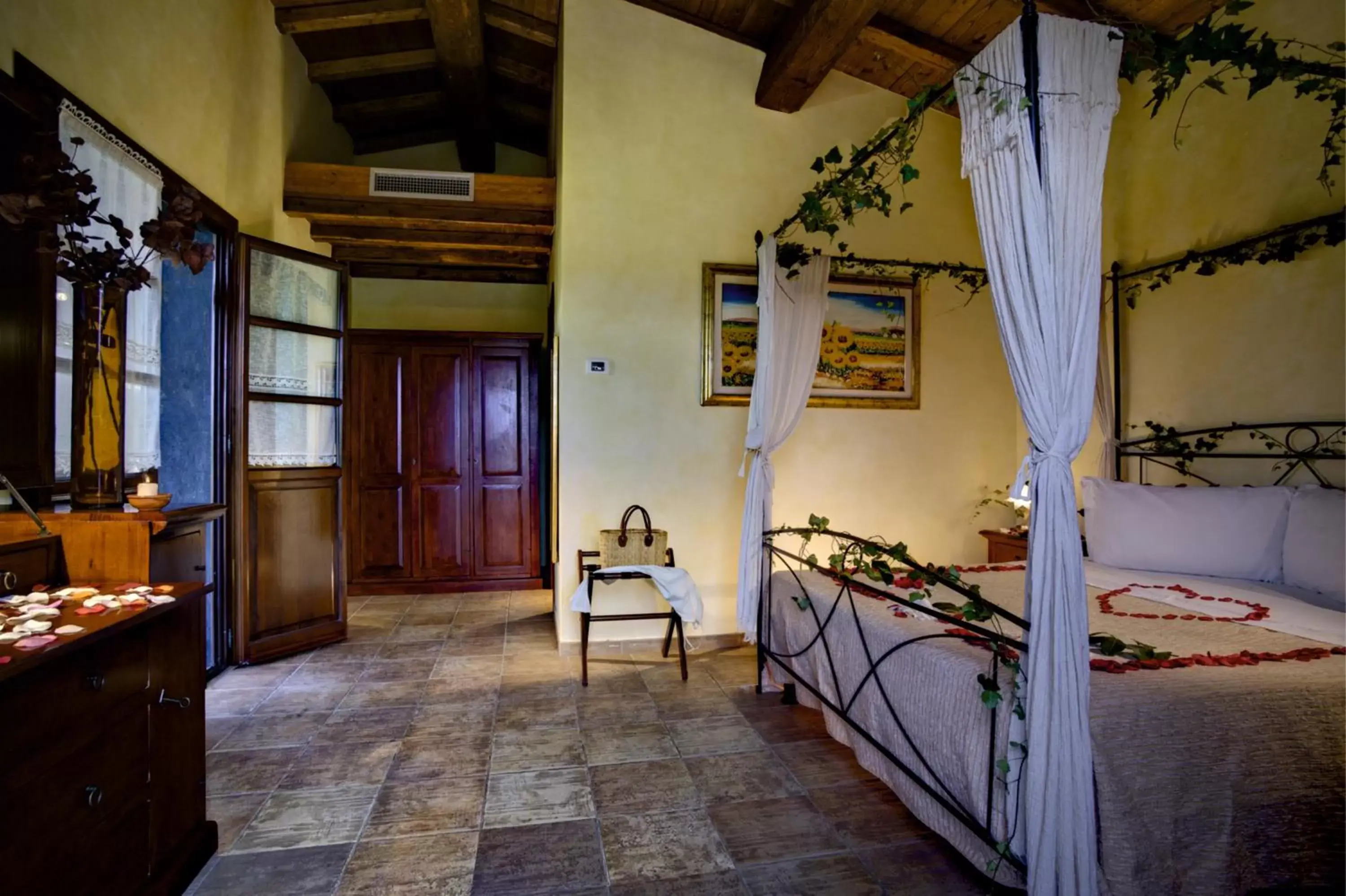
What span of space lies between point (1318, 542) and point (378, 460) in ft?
19.1

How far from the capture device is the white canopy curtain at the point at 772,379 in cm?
324

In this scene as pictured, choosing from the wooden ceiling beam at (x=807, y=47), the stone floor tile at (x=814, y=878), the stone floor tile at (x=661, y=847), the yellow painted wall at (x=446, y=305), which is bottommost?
the stone floor tile at (x=661, y=847)

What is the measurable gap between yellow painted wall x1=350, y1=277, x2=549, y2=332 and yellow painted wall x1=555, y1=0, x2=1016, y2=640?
81.5 inches

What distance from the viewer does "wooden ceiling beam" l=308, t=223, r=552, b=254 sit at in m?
4.72

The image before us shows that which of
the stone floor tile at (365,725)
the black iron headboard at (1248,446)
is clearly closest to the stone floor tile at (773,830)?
the stone floor tile at (365,725)

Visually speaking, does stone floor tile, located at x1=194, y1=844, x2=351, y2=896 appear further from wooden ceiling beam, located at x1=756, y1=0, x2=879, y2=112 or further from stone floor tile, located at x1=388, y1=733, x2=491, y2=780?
wooden ceiling beam, located at x1=756, y1=0, x2=879, y2=112

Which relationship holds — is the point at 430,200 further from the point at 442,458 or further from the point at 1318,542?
the point at 1318,542

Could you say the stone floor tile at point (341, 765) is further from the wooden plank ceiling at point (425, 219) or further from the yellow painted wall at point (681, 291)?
the wooden plank ceiling at point (425, 219)

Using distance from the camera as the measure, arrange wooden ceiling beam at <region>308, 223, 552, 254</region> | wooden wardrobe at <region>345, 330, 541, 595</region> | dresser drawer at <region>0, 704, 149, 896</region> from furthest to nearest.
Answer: wooden wardrobe at <region>345, 330, 541, 595</region>, wooden ceiling beam at <region>308, 223, 552, 254</region>, dresser drawer at <region>0, 704, 149, 896</region>

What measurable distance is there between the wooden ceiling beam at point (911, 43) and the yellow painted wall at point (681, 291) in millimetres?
490

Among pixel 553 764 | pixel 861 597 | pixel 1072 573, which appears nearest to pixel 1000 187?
pixel 1072 573

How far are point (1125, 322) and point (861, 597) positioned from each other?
279 centimetres

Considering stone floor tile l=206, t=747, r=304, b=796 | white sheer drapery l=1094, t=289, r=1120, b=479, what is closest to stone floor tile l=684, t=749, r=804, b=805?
stone floor tile l=206, t=747, r=304, b=796

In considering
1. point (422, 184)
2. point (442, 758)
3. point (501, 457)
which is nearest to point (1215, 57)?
point (442, 758)
